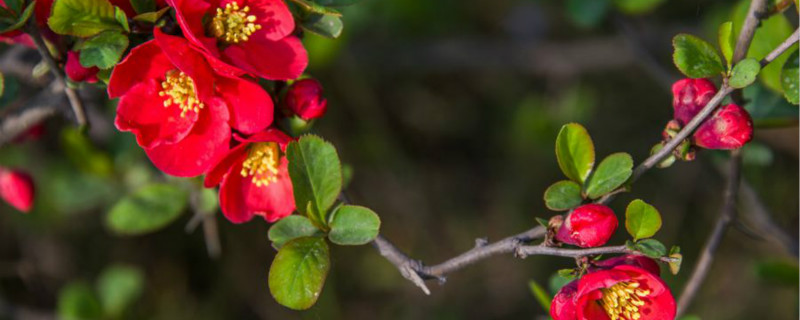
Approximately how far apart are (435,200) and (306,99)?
5.26 feet

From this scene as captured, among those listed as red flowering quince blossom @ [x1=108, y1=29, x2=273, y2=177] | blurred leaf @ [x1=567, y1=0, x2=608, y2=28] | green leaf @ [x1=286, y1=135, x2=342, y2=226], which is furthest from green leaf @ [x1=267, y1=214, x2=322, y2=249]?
blurred leaf @ [x1=567, y1=0, x2=608, y2=28]

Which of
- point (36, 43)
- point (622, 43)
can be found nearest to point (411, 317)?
point (622, 43)

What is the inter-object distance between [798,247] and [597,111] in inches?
48.6

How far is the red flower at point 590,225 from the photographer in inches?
36.7

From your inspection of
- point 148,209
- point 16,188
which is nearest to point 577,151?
point 148,209

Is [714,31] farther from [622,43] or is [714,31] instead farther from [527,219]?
[527,219]

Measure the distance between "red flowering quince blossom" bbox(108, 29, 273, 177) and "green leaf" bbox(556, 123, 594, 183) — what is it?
0.42m

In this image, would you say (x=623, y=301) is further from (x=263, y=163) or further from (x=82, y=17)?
(x=82, y=17)

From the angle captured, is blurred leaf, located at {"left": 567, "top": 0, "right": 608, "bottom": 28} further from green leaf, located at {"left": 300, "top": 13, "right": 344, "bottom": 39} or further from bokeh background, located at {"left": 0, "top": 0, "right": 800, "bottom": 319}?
green leaf, located at {"left": 300, "top": 13, "right": 344, "bottom": 39}

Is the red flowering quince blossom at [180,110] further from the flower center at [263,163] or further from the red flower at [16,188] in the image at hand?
the red flower at [16,188]

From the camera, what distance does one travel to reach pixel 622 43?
8.07 ft

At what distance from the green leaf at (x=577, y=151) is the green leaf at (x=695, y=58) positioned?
163 mm

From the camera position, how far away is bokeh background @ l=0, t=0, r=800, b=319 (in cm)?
235

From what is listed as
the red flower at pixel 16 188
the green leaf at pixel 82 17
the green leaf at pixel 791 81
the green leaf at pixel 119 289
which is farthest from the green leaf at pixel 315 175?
the green leaf at pixel 119 289
